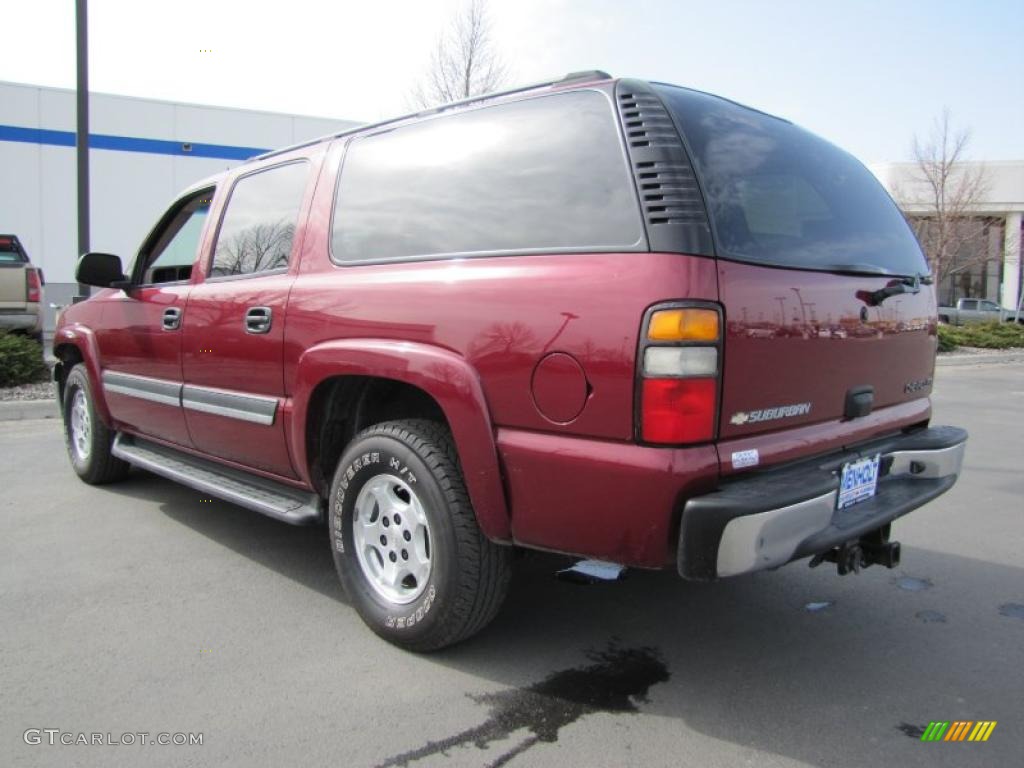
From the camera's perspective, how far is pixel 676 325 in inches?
88.7

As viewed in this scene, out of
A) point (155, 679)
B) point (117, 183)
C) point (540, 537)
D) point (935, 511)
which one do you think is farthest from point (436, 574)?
point (117, 183)

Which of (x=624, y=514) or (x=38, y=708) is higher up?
(x=624, y=514)

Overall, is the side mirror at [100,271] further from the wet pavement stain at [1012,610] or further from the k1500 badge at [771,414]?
the wet pavement stain at [1012,610]

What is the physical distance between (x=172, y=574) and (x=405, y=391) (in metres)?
1.62

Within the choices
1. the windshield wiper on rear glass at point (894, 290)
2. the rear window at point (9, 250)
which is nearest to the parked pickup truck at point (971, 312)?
the rear window at point (9, 250)

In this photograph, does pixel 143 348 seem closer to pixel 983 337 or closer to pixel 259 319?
pixel 259 319

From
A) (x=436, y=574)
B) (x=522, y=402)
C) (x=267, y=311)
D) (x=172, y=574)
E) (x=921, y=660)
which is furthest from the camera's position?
(x=172, y=574)

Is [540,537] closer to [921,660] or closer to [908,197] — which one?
[921,660]

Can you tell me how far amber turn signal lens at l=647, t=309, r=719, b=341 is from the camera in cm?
225

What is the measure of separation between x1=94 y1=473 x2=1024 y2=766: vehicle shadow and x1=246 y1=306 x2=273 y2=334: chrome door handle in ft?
3.95

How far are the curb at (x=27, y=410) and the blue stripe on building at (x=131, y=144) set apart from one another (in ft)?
36.3

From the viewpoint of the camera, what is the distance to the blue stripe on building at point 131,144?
1800 cm

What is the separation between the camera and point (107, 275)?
4578 millimetres

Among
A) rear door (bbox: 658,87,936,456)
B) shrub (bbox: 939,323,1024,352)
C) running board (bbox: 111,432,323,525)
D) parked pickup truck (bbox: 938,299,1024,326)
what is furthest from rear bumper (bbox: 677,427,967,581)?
parked pickup truck (bbox: 938,299,1024,326)
